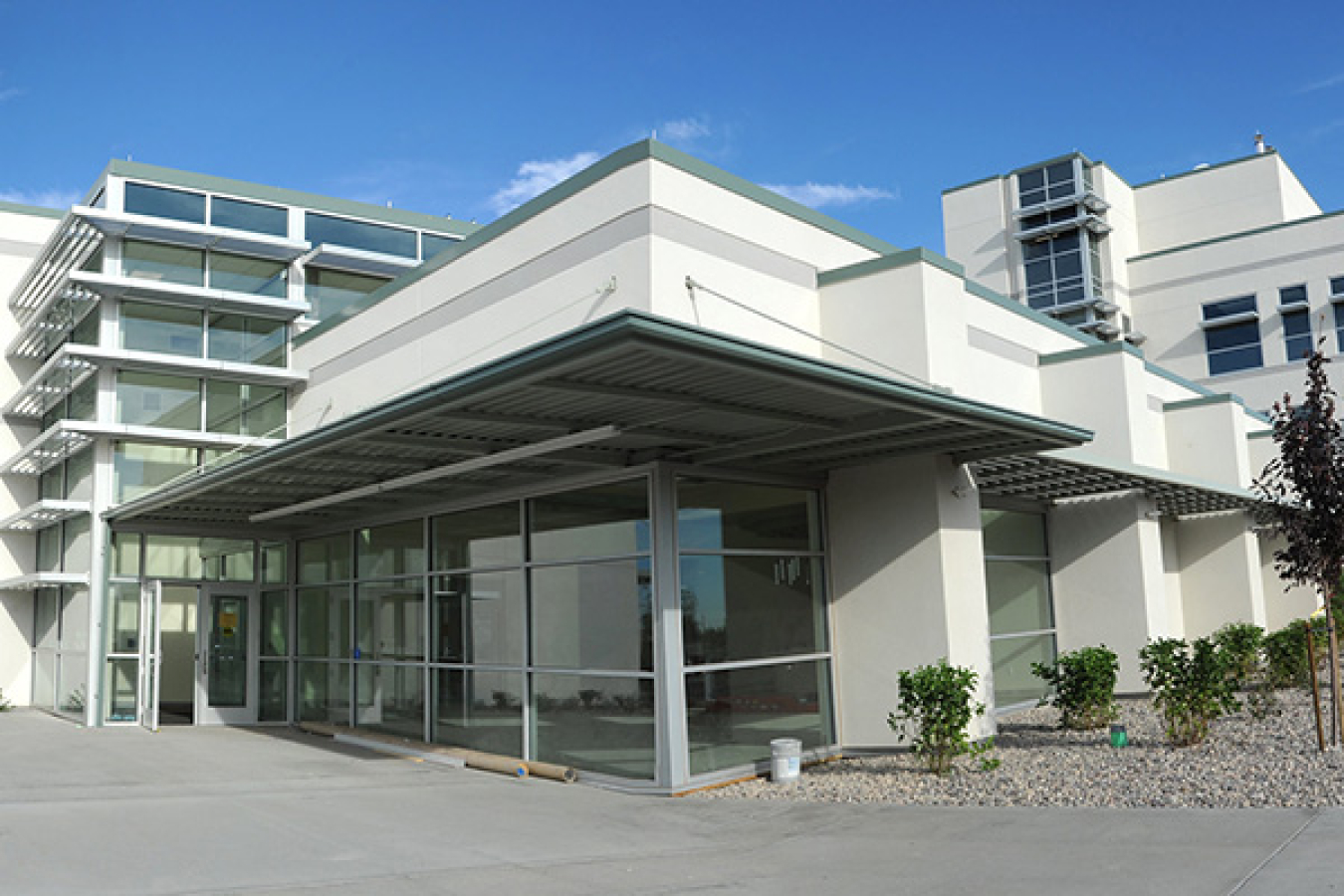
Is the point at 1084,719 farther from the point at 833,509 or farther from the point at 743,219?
the point at 743,219

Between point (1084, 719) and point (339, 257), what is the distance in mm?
17437

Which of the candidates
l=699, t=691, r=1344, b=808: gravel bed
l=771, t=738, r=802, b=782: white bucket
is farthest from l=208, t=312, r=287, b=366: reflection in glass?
l=699, t=691, r=1344, b=808: gravel bed

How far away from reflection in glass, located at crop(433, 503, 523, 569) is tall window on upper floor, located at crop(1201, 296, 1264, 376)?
123ft

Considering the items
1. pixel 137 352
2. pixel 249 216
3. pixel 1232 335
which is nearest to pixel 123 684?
pixel 137 352

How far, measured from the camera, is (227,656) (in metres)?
20.2

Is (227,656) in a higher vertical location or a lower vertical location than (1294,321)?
lower

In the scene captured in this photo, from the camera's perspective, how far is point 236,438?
21578 millimetres

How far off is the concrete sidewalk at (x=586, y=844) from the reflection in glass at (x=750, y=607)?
1.88 metres

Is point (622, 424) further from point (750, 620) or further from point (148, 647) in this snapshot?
point (148, 647)

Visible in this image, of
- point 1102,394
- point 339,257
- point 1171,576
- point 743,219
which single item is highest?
point 339,257

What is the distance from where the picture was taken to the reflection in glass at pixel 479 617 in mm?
14016

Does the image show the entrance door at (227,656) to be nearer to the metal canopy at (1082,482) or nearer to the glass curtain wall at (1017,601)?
the glass curtain wall at (1017,601)

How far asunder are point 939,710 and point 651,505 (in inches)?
150

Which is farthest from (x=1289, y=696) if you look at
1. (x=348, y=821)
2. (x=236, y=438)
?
(x=236, y=438)
